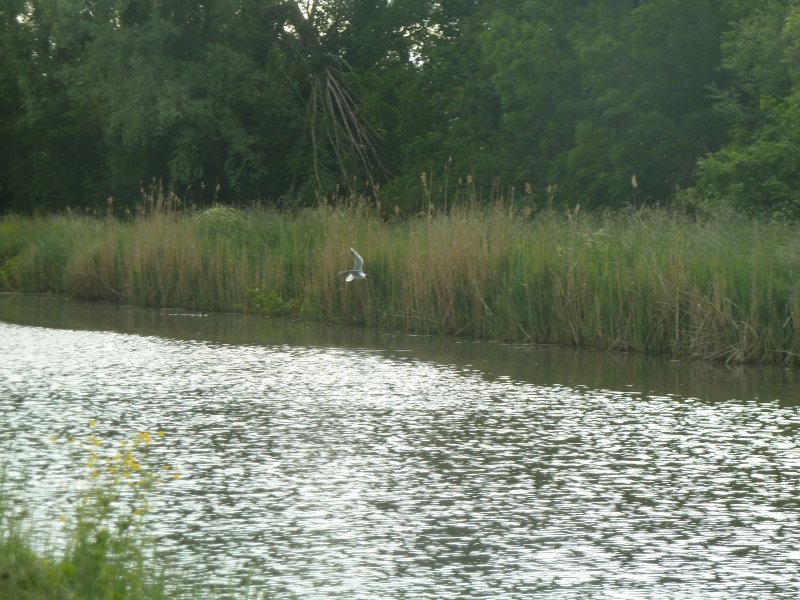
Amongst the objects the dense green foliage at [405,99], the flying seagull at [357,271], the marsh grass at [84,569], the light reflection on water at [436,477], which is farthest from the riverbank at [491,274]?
the marsh grass at [84,569]

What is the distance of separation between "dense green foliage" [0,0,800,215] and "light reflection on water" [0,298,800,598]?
10.3 m

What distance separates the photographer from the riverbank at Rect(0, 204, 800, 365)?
43.4 ft

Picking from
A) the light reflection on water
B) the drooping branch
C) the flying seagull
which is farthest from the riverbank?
the drooping branch

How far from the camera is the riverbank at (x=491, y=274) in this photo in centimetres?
1322

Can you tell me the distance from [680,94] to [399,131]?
8.62m

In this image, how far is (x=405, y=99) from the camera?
31.9 meters

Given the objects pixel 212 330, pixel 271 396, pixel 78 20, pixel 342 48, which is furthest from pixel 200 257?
pixel 342 48

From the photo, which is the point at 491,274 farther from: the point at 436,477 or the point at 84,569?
the point at 84,569

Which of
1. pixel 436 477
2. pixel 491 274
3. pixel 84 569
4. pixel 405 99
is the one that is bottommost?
pixel 436 477

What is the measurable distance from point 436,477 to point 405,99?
2489cm

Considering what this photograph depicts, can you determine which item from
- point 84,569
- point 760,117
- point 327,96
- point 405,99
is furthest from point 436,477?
point 327,96

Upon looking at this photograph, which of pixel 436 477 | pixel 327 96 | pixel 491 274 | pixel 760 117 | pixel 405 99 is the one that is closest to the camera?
pixel 436 477

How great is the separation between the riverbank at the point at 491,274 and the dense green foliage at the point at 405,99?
5268 millimetres

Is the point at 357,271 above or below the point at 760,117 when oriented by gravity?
below
